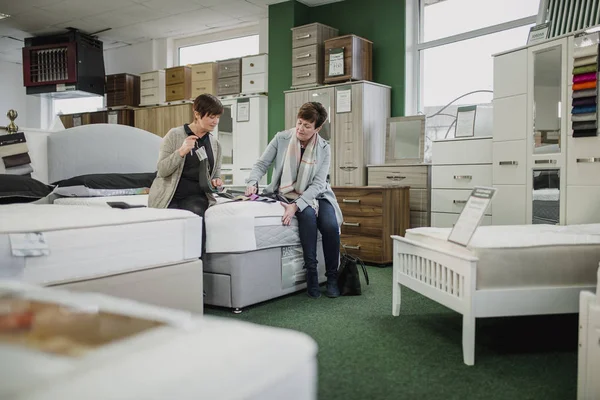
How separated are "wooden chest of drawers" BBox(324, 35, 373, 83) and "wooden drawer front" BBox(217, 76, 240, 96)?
4.81 ft

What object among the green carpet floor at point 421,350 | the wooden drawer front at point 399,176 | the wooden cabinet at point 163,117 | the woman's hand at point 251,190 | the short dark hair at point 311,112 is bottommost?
the green carpet floor at point 421,350

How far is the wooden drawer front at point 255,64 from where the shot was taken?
20.5ft

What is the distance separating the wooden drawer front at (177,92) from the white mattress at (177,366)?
6.39m

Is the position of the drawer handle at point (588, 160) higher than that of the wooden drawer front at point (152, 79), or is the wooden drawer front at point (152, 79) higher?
the wooden drawer front at point (152, 79)

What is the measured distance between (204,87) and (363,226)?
344 centimetres

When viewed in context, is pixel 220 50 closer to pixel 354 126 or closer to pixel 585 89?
pixel 354 126

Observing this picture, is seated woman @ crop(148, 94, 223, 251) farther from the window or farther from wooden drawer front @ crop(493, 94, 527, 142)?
the window

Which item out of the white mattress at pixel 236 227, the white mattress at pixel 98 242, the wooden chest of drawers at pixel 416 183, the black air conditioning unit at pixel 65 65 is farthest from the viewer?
the black air conditioning unit at pixel 65 65

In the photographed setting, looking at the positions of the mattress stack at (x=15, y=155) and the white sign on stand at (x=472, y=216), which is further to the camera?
the mattress stack at (x=15, y=155)

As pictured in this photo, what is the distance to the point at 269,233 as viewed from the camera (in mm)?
2920

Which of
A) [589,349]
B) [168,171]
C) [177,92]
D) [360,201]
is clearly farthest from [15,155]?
[177,92]

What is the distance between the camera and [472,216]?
209 cm

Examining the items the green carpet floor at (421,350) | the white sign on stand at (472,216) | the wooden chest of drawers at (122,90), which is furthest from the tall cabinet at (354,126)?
the wooden chest of drawers at (122,90)

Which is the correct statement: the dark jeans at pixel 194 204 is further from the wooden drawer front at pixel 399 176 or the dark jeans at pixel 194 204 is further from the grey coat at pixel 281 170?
the wooden drawer front at pixel 399 176
